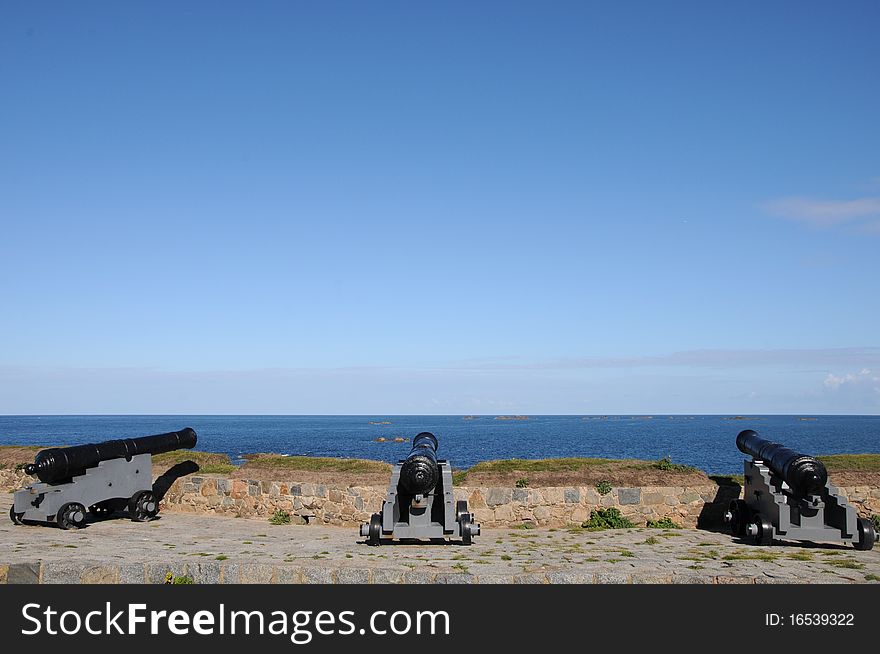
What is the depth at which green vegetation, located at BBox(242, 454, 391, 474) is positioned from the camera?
1758cm

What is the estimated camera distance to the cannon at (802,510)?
1280 centimetres

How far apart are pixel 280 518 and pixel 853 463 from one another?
42.8ft

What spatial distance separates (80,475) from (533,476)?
9554 mm

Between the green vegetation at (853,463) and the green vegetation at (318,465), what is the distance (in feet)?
33.2

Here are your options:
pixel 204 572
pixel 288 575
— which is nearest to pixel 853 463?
pixel 288 575

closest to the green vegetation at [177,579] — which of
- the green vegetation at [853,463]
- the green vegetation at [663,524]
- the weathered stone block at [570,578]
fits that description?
the weathered stone block at [570,578]

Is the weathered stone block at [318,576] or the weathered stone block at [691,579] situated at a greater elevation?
the weathered stone block at [691,579]

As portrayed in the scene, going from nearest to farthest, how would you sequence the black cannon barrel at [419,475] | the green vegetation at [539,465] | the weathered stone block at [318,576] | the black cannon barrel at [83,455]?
the weathered stone block at [318,576] < the black cannon barrel at [419,475] < the black cannon barrel at [83,455] < the green vegetation at [539,465]

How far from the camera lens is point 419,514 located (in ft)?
43.9

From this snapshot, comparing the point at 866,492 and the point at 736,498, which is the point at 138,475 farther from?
the point at 866,492

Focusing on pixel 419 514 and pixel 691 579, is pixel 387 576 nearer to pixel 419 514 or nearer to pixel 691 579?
pixel 419 514

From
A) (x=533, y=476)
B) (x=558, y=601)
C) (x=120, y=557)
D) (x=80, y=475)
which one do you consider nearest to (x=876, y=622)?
(x=558, y=601)

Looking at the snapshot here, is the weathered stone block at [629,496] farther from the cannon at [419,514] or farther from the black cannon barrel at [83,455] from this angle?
the black cannon barrel at [83,455]

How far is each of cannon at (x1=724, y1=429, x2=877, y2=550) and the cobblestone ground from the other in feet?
0.86
